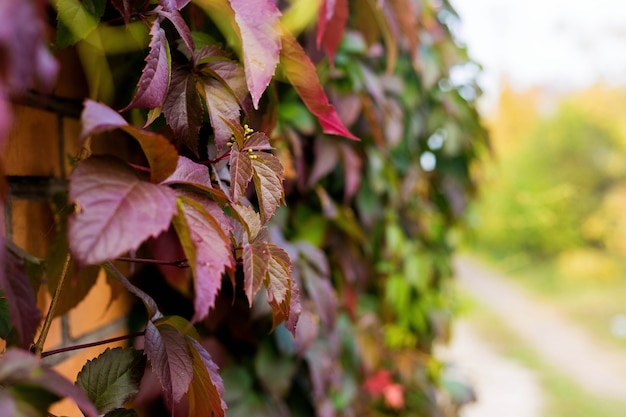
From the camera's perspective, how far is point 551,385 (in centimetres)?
445

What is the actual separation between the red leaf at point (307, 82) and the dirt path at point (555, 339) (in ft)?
9.85

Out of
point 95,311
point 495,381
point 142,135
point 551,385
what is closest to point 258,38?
point 142,135

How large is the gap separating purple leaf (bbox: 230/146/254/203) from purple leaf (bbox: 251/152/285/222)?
0.06ft

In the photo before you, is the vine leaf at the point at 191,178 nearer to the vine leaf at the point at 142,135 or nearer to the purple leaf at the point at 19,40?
the vine leaf at the point at 142,135

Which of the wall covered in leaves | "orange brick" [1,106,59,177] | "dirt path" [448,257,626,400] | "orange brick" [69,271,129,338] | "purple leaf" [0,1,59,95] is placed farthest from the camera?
"dirt path" [448,257,626,400]

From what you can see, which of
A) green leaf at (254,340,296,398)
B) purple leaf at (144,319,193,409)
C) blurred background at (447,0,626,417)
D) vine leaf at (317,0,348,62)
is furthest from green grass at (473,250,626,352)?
purple leaf at (144,319,193,409)

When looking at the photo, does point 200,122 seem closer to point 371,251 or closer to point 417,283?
point 371,251

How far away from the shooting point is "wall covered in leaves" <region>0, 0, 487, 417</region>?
0.33 m

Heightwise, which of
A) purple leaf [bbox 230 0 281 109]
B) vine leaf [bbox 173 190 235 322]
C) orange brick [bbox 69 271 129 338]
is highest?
purple leaf [bbox 230 0 281 109]

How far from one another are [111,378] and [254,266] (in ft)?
0.53

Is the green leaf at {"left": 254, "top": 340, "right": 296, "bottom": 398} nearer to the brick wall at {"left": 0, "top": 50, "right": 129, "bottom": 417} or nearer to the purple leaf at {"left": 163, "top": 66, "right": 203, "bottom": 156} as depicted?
the brick wall at {"left": 0, "top": 50, "right": 129, "bottom": 417}

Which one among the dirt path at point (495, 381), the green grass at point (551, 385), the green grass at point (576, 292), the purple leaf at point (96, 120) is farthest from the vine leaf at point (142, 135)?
the green grass at point (576, 292)

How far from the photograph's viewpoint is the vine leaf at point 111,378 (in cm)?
46

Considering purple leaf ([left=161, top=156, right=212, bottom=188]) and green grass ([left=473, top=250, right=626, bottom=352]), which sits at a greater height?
green grass ([left=473, top=250, right=626, bottom=352])
